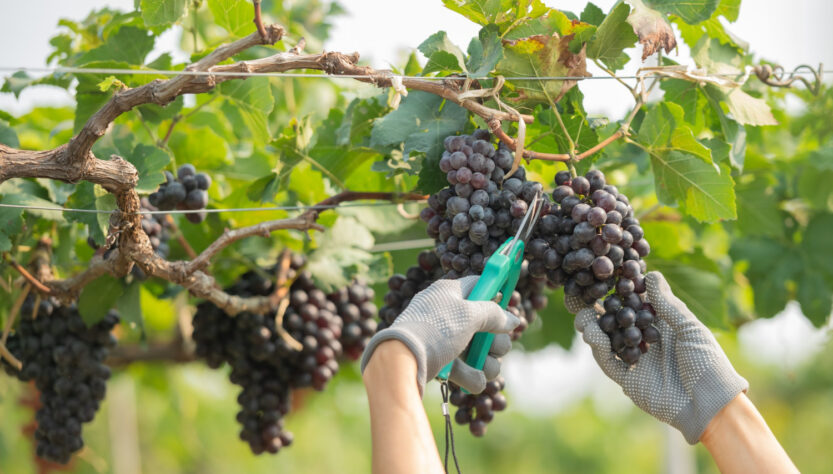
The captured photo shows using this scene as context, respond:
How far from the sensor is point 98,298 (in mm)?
1681

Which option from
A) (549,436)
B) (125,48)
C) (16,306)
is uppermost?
(125,48)

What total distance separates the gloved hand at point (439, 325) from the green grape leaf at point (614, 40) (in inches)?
19.1

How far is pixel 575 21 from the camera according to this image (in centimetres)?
125

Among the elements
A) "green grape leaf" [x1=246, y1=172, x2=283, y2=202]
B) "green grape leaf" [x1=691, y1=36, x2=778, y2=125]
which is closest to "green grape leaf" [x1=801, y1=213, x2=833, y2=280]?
"green grape leaf" [x1=691, y1=36, x2=778, y2=125]

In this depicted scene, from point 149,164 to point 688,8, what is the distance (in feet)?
3.35

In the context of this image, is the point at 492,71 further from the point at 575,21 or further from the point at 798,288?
the point at 798,288

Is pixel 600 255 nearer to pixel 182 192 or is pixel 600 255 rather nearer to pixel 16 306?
pixel 182 192

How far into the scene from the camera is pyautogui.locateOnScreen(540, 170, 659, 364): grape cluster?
1.10 metres

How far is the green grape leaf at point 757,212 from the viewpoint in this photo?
2.20 metres

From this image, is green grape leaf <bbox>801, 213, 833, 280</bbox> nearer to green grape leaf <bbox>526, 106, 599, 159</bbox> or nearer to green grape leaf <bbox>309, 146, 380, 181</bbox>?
green grape leaf <bbox>526, 106, 599, 159</bbox>

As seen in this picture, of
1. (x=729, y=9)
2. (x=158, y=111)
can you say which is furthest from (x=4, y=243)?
(x=729, y=9)

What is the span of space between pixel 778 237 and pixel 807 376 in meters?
10.0

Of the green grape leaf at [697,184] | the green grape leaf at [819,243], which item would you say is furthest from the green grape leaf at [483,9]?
the green grape leaf at [819,243]

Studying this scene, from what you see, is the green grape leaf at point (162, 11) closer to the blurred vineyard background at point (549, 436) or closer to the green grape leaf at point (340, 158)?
the green grape leaf at point (340, 158)
